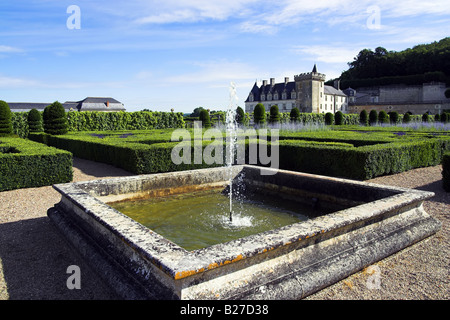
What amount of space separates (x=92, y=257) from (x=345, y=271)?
2.43 meters

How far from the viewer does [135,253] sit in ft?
9.16

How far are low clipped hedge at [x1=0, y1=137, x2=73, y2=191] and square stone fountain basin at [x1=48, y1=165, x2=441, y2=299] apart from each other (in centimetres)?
298

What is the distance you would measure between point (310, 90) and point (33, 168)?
162 feet

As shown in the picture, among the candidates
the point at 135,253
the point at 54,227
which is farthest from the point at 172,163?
the point at 135,253

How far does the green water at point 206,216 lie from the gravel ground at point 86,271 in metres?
1.06

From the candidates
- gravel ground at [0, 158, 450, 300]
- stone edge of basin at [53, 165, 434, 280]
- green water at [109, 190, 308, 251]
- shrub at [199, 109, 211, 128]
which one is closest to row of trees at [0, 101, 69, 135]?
shrub at [199, 109, 211, 128]

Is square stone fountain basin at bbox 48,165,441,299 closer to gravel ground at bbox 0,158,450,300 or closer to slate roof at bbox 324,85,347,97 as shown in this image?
gravel ground at bbox 0,158,450,300

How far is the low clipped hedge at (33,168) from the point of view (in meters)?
6.87

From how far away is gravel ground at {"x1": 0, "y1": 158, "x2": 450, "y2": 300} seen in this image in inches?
116

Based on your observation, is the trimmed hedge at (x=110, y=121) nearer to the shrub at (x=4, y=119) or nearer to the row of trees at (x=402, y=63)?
the shrub at (x=4, y=119)

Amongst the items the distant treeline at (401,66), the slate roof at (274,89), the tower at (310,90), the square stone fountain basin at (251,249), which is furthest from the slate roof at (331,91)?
the square stone fountain basin at (251,249)
